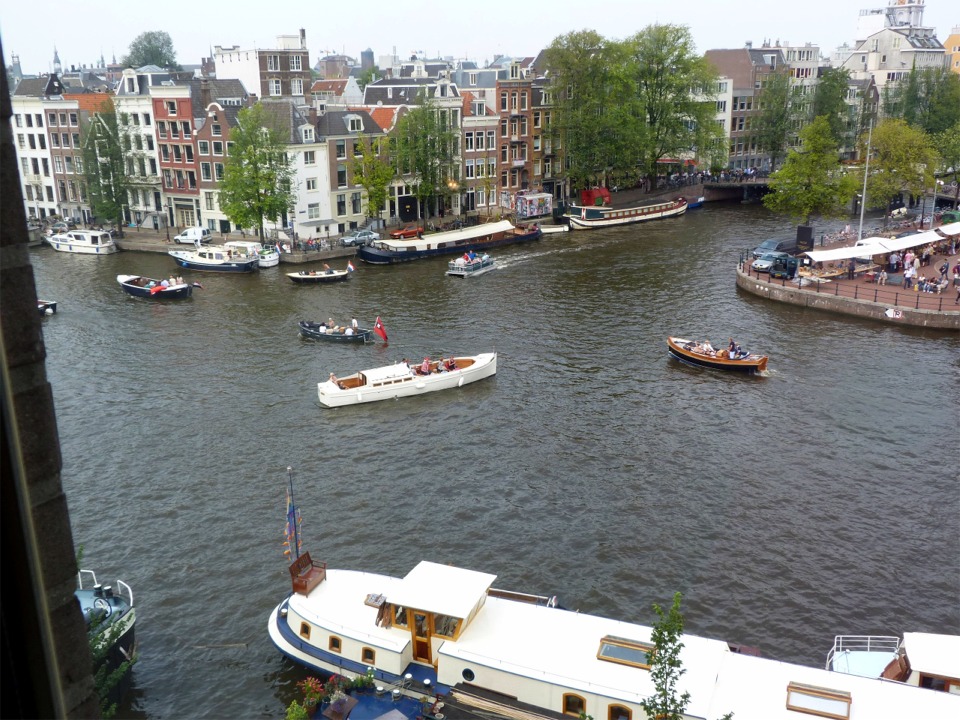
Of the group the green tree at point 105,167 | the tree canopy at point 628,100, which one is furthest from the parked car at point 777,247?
the green tree at point 105,167

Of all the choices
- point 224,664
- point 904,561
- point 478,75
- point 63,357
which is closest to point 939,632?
point 904,561

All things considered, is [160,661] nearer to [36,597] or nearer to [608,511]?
[608,511]

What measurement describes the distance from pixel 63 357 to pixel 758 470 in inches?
1287

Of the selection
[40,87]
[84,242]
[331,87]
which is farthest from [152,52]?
[84,242]

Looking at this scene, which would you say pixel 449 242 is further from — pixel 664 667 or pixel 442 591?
pixel 664 667

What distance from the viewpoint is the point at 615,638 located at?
1795 centimetres

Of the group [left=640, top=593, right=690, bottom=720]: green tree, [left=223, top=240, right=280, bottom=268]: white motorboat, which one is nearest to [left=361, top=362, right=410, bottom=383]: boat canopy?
[left=640, top=593, right=690, bottom=720]: green tree

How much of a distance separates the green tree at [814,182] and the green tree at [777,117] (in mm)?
35384

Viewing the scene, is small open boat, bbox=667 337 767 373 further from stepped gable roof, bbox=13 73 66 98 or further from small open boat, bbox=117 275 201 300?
stepped gable roof, bbox=13 73 66 98

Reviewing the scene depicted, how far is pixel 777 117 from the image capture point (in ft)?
323

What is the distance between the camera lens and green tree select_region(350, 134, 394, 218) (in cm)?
6881

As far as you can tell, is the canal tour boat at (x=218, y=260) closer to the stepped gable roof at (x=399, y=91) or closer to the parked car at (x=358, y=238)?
the parked car at (x=358, y=238)

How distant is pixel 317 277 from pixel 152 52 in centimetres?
10137

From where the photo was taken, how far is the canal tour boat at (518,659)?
16.5m
